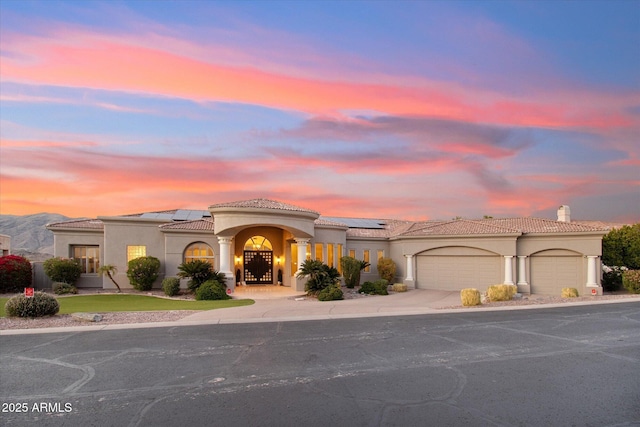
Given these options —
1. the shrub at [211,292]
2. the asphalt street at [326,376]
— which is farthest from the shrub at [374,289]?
the asphalt street at [326,376]

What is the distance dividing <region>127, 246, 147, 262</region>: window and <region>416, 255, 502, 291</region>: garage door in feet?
59.7

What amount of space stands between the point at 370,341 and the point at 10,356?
26.8 feet

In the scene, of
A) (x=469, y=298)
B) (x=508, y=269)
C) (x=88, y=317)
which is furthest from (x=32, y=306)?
(x=508, y=269)

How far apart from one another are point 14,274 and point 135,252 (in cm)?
635

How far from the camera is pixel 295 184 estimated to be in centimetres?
3516

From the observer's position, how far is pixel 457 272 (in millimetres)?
26156

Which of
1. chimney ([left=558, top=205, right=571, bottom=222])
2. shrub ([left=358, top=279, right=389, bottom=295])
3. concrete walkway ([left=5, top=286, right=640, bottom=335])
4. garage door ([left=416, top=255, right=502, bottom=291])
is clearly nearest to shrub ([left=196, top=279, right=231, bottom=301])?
concrete walkway ([left=5, top=286, right=640, bottom=335])

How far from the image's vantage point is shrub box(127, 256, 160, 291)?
22594 millimetres

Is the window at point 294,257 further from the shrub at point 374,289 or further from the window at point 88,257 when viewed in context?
the window at point 88,257

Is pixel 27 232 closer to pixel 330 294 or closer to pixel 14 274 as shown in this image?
pixel 14 274

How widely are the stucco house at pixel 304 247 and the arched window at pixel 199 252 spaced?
60 mm

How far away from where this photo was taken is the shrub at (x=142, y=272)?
22594 millimetres

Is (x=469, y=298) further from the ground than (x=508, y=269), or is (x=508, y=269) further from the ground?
(x=508, y=269)

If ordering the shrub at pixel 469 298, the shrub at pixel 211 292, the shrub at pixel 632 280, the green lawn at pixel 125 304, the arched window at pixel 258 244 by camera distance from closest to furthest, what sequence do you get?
the green lawn at pixel 125 304 < the shrub at pixel 469 298 < the shrub at pixel 211 292 < the shrub at pixel 632 280 < the arched window at pixel 258 244
